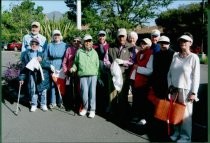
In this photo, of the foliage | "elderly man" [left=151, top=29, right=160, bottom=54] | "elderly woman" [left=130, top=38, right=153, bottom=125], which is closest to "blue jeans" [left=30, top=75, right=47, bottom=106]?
"elderly woman" [left=130, top=38, right=153, bottom=125]

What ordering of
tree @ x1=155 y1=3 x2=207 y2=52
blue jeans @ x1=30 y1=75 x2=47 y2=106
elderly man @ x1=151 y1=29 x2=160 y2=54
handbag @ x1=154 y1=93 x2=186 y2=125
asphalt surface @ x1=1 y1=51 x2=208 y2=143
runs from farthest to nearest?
tree @ x1=155 y1=3 x2=207 y2=52 → blue jeans @ x1=30 y1=75 x2=47 y2=106 → elderly man @ x1=151 y1=29 x2=160 y2=54 → asphalt surface @ x1=1 y1=51 x2=208 y2=143 → handbag @ x1=154 y1=93 x2=186 y2=125

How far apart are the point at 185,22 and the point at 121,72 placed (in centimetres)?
2689

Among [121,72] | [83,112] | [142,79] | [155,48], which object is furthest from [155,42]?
[83,112]

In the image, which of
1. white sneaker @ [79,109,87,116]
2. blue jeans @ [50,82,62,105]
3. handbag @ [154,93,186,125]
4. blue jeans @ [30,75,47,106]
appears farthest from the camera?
blue jeans @ [50,82,62,105]

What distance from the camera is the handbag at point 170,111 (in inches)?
251

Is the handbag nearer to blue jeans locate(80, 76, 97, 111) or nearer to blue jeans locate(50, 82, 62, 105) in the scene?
blue jeans locate(80, 76, 97, 111)

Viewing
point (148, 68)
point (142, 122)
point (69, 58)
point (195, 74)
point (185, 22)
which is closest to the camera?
point (195, 74)

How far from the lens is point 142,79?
736 cm

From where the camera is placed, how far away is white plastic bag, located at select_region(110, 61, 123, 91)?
7867 mm

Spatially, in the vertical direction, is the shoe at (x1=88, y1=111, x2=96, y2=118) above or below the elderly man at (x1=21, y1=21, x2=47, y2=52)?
below

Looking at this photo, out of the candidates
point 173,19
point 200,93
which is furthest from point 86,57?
point 173,19

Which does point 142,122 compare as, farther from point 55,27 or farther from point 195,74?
point 55,27

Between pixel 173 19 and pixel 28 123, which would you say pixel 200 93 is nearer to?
pixel 28 123

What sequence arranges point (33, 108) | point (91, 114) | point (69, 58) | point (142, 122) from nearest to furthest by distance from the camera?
point (142, 122), point (91, 114), point (69, 58), point (33, 108)
